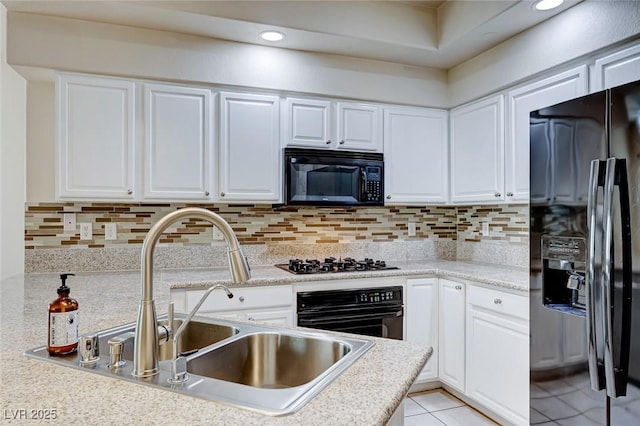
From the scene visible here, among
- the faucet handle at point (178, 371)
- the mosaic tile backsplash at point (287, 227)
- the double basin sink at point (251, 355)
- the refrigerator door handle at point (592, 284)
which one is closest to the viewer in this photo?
the faucet handle at point (178, 371)

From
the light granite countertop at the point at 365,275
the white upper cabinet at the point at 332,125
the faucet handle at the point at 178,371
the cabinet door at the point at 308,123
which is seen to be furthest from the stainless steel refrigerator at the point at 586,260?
the faucet handle at the point at 178,371

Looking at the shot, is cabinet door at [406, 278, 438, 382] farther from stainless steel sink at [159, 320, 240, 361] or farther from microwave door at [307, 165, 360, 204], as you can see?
stainless steel sink at [159, 320, 240, 361]

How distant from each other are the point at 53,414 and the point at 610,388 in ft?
5.88

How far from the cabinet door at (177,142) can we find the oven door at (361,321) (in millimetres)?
1055

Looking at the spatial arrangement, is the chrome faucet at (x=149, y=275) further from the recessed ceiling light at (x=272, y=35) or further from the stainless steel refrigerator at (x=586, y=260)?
the recessed ceiling light at (x=272, y=35)

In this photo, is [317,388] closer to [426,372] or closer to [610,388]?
[610,388]

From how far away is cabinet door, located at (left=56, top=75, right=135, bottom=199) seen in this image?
2.44 m

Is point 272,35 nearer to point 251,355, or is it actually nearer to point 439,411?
point 251,355

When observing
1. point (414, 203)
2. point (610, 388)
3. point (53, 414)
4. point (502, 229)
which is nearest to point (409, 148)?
point (414, 203)

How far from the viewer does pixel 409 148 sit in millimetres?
3182

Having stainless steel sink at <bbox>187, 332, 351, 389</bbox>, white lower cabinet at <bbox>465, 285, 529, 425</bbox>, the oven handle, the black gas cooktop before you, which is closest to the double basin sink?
stainless steel sink at <bbox>187, 332, 351, 389</bbox>

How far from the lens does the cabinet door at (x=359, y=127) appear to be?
2.99 metres

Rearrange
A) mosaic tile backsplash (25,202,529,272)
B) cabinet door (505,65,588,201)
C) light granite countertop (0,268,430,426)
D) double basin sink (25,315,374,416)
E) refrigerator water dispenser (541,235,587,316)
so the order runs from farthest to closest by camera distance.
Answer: mosaic tile backsplash (25,202,529,272) → cabinet door (505,65,588,201) → refrigerator water dispenser (541,235,587,316) → double basin sink (25,315,374,416) → light granite countertop (0,268,430,426)

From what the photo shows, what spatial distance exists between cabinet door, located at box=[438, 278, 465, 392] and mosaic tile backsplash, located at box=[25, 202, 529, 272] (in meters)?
0.65
